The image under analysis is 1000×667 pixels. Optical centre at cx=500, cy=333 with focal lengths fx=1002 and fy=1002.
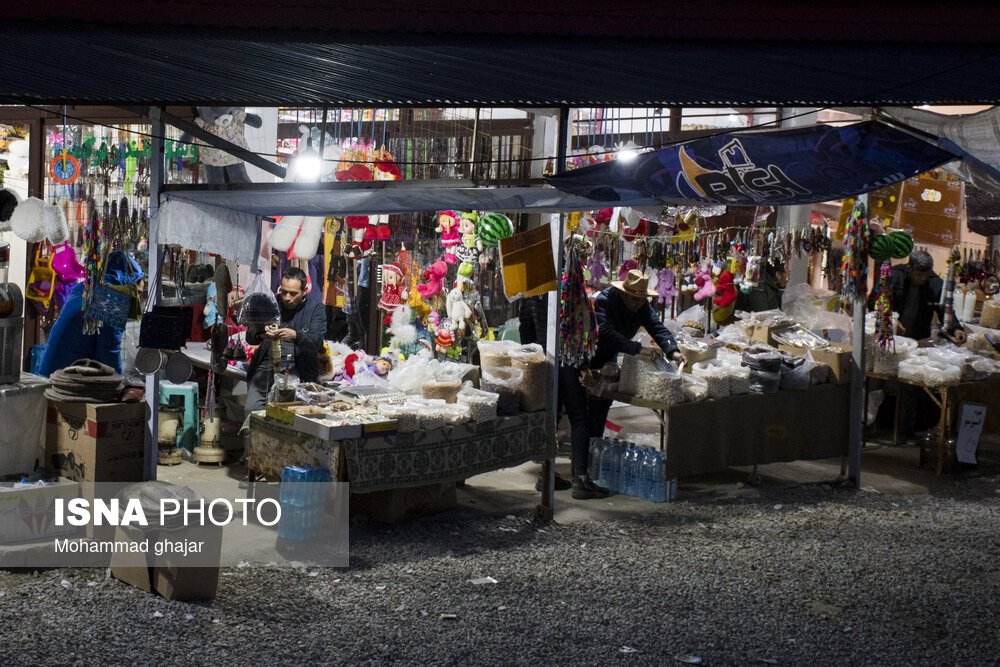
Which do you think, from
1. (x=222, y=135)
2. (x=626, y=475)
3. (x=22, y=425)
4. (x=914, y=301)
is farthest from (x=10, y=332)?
(x=914, y=301)

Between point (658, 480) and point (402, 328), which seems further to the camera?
point (402, 328)

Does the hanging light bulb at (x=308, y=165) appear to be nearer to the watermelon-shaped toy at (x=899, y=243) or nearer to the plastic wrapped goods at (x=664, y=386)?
the plastic wrapped goods at (x=664, y=386)

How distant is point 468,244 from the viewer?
8430mm

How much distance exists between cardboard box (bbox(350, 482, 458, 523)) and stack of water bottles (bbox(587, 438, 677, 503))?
51.7 inches

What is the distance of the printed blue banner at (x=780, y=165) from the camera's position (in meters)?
4.23

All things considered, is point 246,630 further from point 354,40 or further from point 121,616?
point 354,40

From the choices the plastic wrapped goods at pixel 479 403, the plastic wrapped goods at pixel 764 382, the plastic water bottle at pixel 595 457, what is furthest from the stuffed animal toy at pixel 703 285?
the plastic wrapped goods at pixel 479 403

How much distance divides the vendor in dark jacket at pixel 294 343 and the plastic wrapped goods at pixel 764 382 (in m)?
3.22

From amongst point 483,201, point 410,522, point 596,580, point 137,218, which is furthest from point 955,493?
point 137,218

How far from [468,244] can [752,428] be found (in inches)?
109

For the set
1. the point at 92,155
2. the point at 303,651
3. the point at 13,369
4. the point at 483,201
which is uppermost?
the point at 92,155

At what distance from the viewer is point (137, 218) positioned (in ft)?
25.7

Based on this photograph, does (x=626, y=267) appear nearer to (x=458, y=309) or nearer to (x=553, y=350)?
(x=458, y=309)

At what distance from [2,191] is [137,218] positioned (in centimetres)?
126
